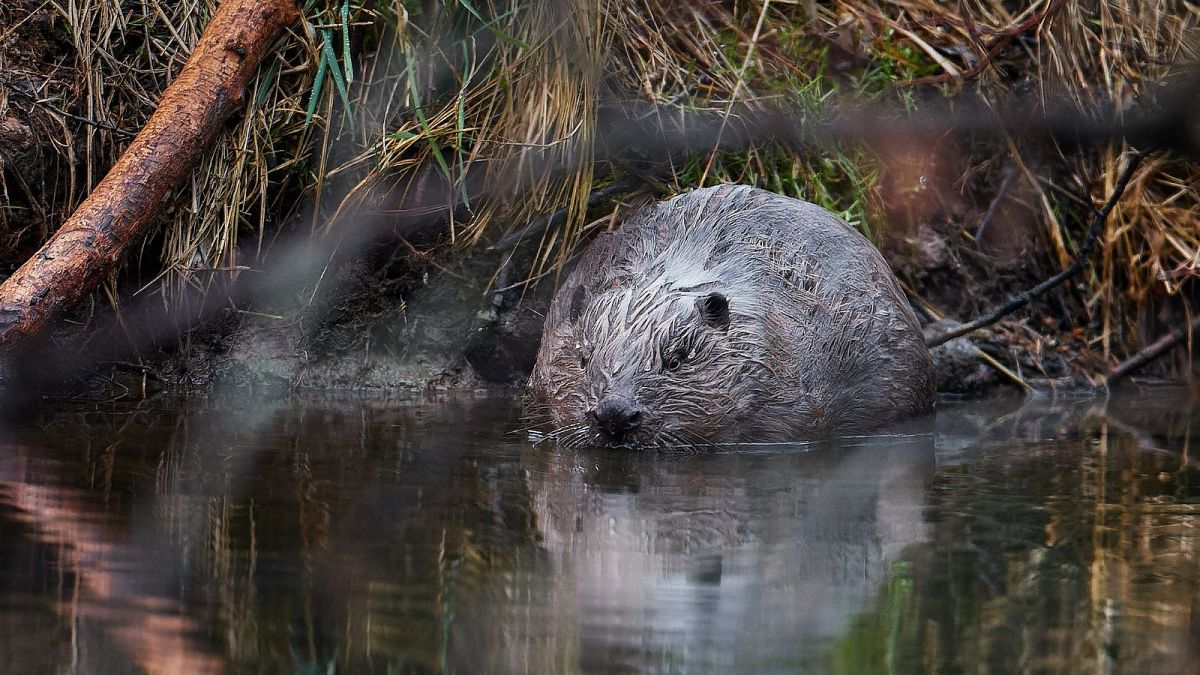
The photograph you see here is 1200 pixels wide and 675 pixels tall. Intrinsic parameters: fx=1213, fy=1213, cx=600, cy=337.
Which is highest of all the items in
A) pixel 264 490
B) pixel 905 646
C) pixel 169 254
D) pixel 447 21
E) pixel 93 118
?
pixel 447 21

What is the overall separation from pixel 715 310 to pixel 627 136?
1.97 meters

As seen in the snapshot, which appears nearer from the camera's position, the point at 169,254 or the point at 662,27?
the point at 169,254

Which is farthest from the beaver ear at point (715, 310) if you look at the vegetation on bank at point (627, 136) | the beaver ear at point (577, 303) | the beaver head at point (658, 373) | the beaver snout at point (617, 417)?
the vegetation on bank at point (627, 136)

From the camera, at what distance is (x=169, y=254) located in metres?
5.75

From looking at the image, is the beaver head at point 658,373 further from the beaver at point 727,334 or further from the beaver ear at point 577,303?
the beaver ear at point 577,303

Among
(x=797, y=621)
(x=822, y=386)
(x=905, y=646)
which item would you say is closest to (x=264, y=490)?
(x=797, y=621)

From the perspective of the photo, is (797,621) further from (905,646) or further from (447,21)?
(447,21)

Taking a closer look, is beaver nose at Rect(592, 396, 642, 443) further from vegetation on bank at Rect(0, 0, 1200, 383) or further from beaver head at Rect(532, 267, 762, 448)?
vegetation on bank at Rect(0, 0, 1200, 383)

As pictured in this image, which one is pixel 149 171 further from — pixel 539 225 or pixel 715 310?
pixel 715 310

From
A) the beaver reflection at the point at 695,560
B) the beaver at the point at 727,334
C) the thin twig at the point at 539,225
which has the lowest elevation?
the beaver reflection at the point at 695,560

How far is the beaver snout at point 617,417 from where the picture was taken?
4.52 m

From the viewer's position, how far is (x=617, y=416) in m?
4.52

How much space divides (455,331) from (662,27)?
7.06ft

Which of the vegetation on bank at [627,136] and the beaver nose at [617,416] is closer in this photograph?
the beaver nose at [617,416]
